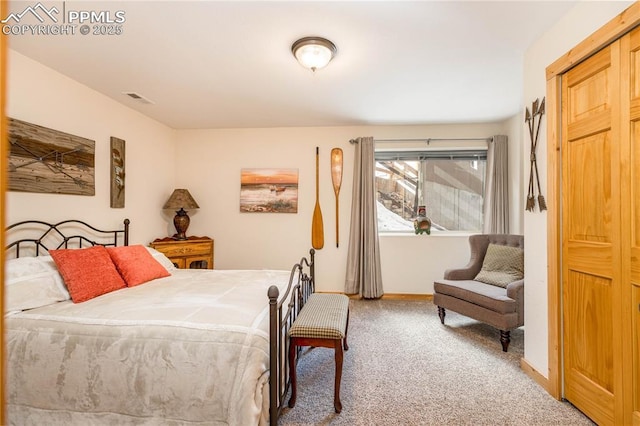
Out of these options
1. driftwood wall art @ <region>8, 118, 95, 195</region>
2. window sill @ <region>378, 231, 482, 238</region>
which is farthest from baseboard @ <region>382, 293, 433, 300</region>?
driftwood wall art @ <region>8, 118, 95, 195</region>

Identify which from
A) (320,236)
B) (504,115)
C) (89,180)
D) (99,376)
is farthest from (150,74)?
(504,115)

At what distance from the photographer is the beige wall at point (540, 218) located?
1.80 m

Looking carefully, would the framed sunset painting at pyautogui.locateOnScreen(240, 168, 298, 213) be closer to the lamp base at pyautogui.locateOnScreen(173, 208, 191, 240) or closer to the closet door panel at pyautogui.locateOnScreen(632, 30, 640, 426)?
the lamp base at pyautogui.locateOnScreen(173, 208, 191, 240)

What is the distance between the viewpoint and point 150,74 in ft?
8.63

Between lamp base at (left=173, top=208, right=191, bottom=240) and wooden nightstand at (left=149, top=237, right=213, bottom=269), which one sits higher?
lamp base at (left=173, top=208, right=191, bottom=240)

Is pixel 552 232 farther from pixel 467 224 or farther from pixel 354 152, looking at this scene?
pixel 354 152

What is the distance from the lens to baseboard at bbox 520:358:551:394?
6.48 feet

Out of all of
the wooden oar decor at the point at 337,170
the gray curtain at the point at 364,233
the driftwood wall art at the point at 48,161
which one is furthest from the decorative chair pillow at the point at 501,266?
the driftwood wall art at the point at 48,161

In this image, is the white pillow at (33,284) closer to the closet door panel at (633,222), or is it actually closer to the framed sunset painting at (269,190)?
the framed sunset painting at (269,190)

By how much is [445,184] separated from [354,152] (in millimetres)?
1447

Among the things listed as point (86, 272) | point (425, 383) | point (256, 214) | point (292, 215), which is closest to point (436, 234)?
point (292, 215)

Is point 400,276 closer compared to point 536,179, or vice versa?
point 536,179

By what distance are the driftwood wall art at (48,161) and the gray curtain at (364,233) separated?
3113 millimetres

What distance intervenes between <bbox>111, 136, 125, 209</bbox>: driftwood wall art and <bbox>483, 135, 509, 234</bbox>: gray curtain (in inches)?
185
